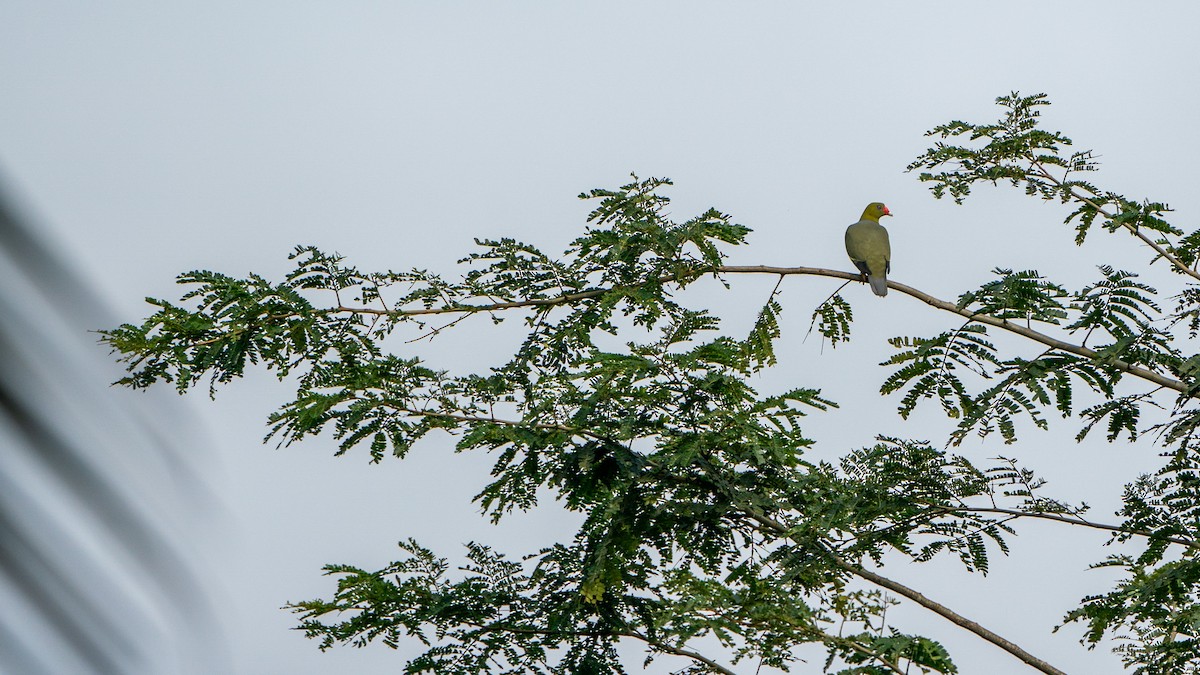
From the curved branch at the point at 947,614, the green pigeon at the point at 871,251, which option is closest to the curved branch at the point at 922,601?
the curved branch at the point at 947,614

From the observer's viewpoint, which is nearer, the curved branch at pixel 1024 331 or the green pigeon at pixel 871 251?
the curved branch at pixel 1024 331

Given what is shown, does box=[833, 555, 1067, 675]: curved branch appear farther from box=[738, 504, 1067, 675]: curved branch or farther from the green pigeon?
the green pigeon

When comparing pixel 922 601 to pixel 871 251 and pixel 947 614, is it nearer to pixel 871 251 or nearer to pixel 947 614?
pixel 947 614

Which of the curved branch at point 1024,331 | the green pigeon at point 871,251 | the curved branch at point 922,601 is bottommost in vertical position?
the curved branch at point 922,601

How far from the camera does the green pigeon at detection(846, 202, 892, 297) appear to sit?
7.14 meters

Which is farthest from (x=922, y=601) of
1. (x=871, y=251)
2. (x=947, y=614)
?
(x=871, y=251)

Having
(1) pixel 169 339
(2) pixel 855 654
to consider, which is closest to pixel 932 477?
(2) pixel 855 654

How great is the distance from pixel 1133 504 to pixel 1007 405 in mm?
1121

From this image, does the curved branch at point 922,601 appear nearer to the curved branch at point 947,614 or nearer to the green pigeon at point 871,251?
the curved branch at point 947,614

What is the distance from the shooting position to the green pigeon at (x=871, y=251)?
714 cm

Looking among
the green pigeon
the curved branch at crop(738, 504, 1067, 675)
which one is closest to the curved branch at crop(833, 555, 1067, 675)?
the curved branch at crop(738, 504, 1067, 675)

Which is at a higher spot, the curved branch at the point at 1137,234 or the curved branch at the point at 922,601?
the curved branch at the point at 1137,234

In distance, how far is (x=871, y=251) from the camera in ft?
25.1

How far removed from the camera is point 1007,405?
5.60 m
